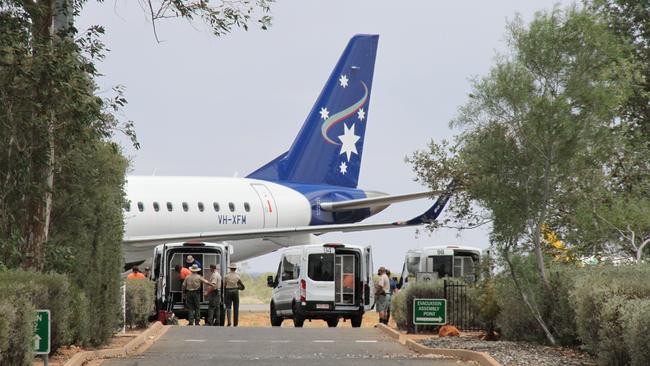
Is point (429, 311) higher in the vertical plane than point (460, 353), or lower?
higher

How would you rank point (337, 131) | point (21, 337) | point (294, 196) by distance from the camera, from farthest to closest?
1. point (337, 131)
2. point (294, 196)
3. point (21, 337)

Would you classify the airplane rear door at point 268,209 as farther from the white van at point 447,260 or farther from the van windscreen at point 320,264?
the van windscreen at point 320,264

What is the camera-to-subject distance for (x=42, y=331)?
14.5 meters

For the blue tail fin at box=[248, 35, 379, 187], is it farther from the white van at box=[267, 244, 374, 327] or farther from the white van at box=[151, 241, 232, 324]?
the white van at box=[267, 244, 374, 327]

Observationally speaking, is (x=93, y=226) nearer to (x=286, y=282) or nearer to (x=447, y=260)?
(x=286, y=282)

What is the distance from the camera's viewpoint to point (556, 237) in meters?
31.0

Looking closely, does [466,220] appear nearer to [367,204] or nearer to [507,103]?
[367,204]

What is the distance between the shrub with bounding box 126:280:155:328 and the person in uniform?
6.36ft

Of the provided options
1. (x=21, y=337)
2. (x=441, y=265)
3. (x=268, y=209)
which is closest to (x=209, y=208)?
(x=268, y=209)

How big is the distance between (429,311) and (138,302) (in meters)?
7.14

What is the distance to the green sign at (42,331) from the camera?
46.8ft

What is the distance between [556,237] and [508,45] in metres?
11.4

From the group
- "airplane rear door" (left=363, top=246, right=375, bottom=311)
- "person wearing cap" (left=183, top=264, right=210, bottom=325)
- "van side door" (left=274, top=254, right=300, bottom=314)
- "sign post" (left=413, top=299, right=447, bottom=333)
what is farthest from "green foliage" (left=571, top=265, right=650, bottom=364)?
"van side door" (left=274, top=254, right=300, bottom=314)

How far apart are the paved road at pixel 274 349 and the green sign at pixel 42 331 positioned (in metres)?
2.58
